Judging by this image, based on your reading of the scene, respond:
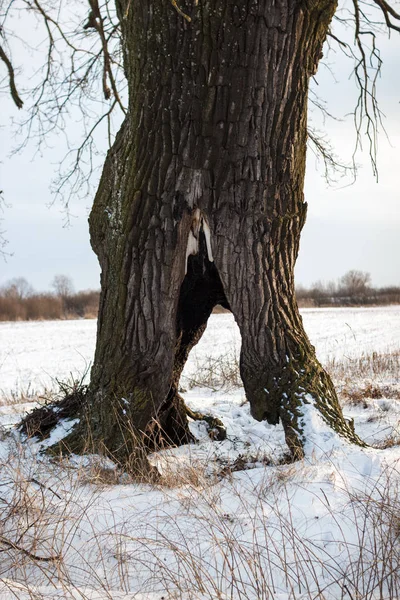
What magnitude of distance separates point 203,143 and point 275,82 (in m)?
0.65

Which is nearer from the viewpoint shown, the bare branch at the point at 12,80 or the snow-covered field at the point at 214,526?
the snow-covered field at the point at 214,526

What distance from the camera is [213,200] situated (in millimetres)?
3516

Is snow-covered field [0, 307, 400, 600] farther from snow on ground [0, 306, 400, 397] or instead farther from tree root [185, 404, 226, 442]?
snow on ground [0, 306, 400, 397]

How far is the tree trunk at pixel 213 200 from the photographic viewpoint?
3.43m

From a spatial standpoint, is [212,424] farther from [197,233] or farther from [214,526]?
[214,526]

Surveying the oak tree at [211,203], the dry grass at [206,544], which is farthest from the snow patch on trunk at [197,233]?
the dry grass at [206,544]

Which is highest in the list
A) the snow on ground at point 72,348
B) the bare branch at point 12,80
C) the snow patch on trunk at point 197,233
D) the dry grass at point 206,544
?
the bare branch at point 12,80

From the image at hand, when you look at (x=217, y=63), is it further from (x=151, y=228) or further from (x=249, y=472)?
(x=249, y=472)

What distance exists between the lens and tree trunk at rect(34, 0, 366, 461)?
11.2 ft

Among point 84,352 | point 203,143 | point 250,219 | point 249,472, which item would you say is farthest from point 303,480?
point 84,352

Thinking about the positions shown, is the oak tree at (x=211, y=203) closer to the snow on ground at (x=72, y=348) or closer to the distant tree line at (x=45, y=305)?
the snow on ground at (x=72, y=348)

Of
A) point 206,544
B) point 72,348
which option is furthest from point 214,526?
point 72,348

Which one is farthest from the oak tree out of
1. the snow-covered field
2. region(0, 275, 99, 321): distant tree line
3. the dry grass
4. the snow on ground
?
region(0, 275, 99, 321): distant tree line

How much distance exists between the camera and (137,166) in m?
3.59
